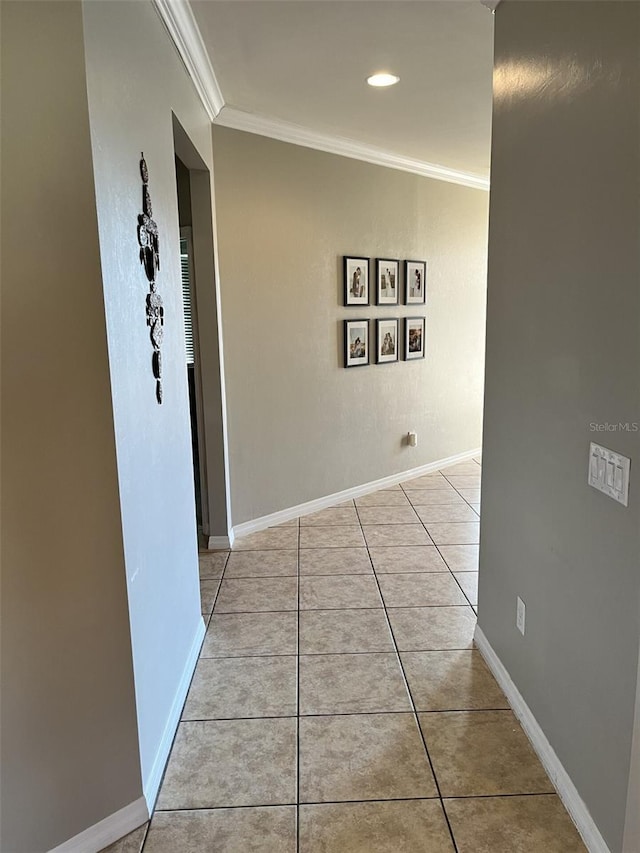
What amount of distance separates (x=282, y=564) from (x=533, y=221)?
2.46 meters

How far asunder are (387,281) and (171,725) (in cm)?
365

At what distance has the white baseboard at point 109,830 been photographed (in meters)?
1.65

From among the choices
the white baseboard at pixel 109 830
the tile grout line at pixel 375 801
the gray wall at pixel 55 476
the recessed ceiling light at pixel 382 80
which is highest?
the recessed ceiling light at pixel 382 80

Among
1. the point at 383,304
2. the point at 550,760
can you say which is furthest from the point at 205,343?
the point at 550,760

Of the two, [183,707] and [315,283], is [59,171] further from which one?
[315,283]

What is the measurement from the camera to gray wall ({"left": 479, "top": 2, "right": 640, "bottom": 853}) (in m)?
1.41

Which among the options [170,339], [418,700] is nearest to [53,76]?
[170,339]

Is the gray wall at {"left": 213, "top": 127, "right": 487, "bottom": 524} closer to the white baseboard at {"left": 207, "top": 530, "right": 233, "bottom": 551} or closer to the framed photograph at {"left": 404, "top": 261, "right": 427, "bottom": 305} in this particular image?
the framed photograph at {"left": 404, "top": 261, "right": 427, "bottom": 305}

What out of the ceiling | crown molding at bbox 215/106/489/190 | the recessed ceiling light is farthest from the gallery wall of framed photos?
the recessed ceiling light

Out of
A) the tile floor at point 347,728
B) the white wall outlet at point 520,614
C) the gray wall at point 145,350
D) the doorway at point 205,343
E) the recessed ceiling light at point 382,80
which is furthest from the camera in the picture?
the doorway at point 205,343

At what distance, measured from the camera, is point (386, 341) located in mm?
4812

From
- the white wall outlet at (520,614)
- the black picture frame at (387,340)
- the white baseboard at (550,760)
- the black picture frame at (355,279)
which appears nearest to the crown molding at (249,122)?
the black picture frame at (355,279)

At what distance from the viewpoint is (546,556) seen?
1.89 m

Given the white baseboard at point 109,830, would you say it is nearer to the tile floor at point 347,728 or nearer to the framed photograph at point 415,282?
the tile floor at point 347,728
